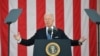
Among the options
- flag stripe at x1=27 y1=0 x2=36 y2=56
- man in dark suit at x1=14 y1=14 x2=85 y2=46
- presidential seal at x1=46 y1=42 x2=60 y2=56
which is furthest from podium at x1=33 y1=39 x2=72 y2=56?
flag stripe at x1=27 y1=0 x2=36 y2=56

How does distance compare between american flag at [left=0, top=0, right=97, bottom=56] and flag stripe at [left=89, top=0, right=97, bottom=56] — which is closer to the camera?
american flag at [left=0, top=0, right=97, bottom=56]

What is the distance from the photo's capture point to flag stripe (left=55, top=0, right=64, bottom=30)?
10.7ft

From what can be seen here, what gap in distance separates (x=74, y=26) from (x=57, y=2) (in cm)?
39

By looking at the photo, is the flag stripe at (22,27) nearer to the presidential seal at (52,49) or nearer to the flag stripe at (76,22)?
the flag stripe at (76,22)

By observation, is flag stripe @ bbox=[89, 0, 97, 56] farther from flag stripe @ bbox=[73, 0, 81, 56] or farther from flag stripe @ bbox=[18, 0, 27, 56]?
flag stripe @ bbox=[18, 0, 27, 56]

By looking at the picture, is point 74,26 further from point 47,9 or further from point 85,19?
point 47,9

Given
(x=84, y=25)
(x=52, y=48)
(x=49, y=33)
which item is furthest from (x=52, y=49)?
(x=84, y=25)

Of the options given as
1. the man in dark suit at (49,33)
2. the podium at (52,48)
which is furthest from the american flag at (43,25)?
the podium at (52,48)

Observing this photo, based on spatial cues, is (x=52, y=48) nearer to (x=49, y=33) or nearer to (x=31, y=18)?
(x=49, y=33)

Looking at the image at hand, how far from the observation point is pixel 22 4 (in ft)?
10.6

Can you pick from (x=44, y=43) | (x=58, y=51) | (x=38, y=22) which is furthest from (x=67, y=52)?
(x=38, y=22)

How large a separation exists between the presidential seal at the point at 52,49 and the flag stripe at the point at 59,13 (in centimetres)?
111

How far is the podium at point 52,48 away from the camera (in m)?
2.14

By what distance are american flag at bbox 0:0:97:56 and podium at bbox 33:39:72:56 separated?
1.06 m
